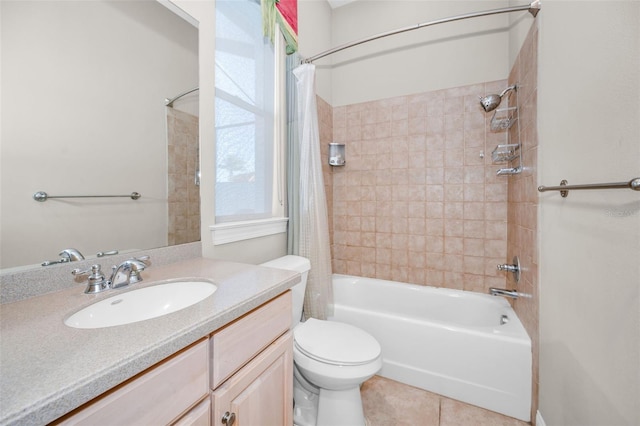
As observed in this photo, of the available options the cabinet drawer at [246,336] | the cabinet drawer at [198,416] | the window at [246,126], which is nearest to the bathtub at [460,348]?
the window at [246,126]

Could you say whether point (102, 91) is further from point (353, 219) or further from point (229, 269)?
point (353, 219)

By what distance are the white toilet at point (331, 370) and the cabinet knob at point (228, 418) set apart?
557 millimetres

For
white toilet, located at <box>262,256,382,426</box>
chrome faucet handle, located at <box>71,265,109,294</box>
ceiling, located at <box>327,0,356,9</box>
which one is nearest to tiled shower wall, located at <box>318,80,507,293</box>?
ceiling, located at <box>327,0,356,9</box>

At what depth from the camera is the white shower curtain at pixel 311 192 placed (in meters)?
1.74

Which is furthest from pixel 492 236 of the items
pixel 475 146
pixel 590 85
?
pixel 590 85

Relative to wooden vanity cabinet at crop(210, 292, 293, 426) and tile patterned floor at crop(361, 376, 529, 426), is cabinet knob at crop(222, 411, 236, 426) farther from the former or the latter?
tile patterned floor at crop(361, 376, 529, 426)

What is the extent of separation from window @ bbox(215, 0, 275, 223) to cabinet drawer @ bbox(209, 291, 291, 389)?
2.28 feet

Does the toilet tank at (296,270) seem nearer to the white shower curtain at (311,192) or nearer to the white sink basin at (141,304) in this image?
the white shower curtain at (311,192)

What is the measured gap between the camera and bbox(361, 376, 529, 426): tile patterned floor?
135 cm

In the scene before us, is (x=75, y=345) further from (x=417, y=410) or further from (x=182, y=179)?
(x=417, y=410)

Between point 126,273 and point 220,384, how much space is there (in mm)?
484

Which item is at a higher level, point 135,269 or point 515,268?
point 135,269

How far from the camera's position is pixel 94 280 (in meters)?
0.78

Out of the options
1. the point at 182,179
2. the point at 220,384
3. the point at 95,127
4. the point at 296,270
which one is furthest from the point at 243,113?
the point at 220,384
